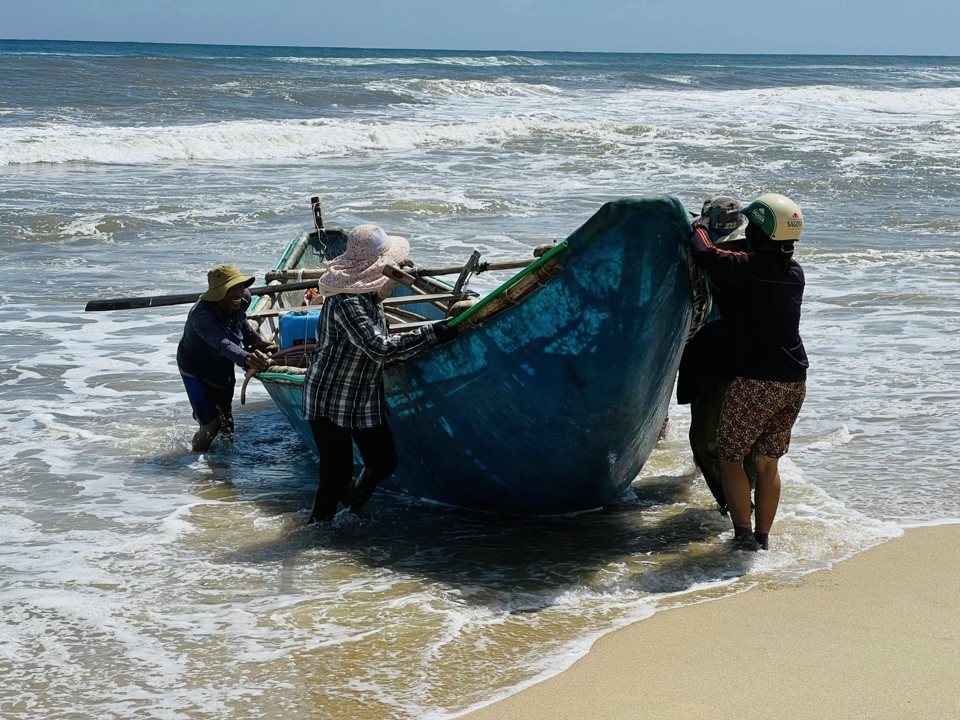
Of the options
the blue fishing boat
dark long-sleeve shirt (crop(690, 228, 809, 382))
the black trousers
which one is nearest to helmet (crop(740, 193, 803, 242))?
dark long-sleeve shirt (crop(690, 228, 809, 382))

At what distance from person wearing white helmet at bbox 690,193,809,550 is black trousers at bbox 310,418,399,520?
4.79 ft

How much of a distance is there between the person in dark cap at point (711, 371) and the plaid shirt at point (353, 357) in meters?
1.18

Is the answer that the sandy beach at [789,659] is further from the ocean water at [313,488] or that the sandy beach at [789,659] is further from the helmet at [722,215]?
the helmet at [722,215]

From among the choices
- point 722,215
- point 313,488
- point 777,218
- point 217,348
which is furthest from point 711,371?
point 217,348

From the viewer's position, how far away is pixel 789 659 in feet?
12.8

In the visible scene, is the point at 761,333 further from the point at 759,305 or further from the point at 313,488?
the point at 313,488

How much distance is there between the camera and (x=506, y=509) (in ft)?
17.8

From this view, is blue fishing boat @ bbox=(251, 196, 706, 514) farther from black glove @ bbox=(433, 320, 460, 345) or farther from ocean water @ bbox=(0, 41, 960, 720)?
ocean water @ bbox=(0, 41, 960, 720)

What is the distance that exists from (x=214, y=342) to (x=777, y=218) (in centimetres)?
310

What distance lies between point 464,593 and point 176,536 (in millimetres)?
1546

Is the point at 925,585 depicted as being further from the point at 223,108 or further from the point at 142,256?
the point at 223,108

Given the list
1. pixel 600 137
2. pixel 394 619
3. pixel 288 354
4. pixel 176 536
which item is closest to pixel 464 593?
pixel 394 619

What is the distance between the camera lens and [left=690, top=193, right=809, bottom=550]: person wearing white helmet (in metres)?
4.35

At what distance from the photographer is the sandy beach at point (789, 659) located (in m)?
3.56
